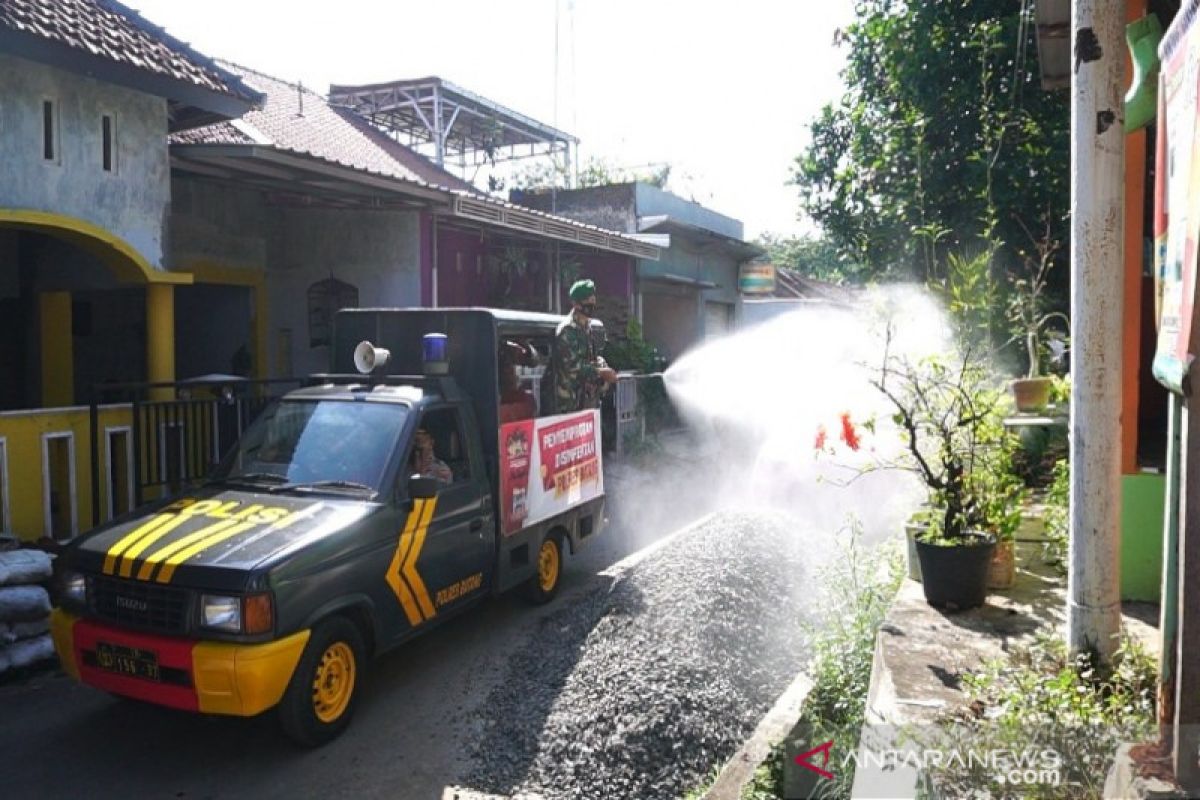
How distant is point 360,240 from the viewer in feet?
42.7

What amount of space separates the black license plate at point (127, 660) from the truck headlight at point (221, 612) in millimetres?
351

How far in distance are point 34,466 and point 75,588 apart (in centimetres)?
305

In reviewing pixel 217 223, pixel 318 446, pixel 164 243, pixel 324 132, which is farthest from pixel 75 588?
pixel 324 132

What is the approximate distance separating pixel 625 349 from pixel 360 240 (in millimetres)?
5865

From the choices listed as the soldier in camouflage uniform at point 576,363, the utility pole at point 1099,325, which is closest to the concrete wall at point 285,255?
the soldier in camouflage uniform at point 576,363

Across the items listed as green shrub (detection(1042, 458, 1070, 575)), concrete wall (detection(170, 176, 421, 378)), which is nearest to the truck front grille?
green shrub (detection(1042, 458, 1070, 575))

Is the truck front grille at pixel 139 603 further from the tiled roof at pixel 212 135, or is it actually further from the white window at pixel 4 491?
the tiled roof at pixel 212 135

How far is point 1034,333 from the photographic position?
842cm

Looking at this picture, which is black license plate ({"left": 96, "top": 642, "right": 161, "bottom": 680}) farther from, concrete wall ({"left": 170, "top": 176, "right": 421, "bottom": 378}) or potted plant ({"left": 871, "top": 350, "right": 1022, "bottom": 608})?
concrete wall ({"left": 170, "top": 176, "right": 421, "bottom": 378})

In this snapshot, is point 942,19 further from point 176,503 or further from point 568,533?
point 176,503

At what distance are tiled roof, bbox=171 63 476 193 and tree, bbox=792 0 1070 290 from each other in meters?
7.60

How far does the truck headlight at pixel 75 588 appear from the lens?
16.9 ft

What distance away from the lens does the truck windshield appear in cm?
595

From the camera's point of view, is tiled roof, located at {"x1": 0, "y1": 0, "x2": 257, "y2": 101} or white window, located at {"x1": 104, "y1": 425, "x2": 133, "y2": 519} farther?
white window, located at {"x1": 104, "y1": 425, "x2": 133, "y2": 519}
